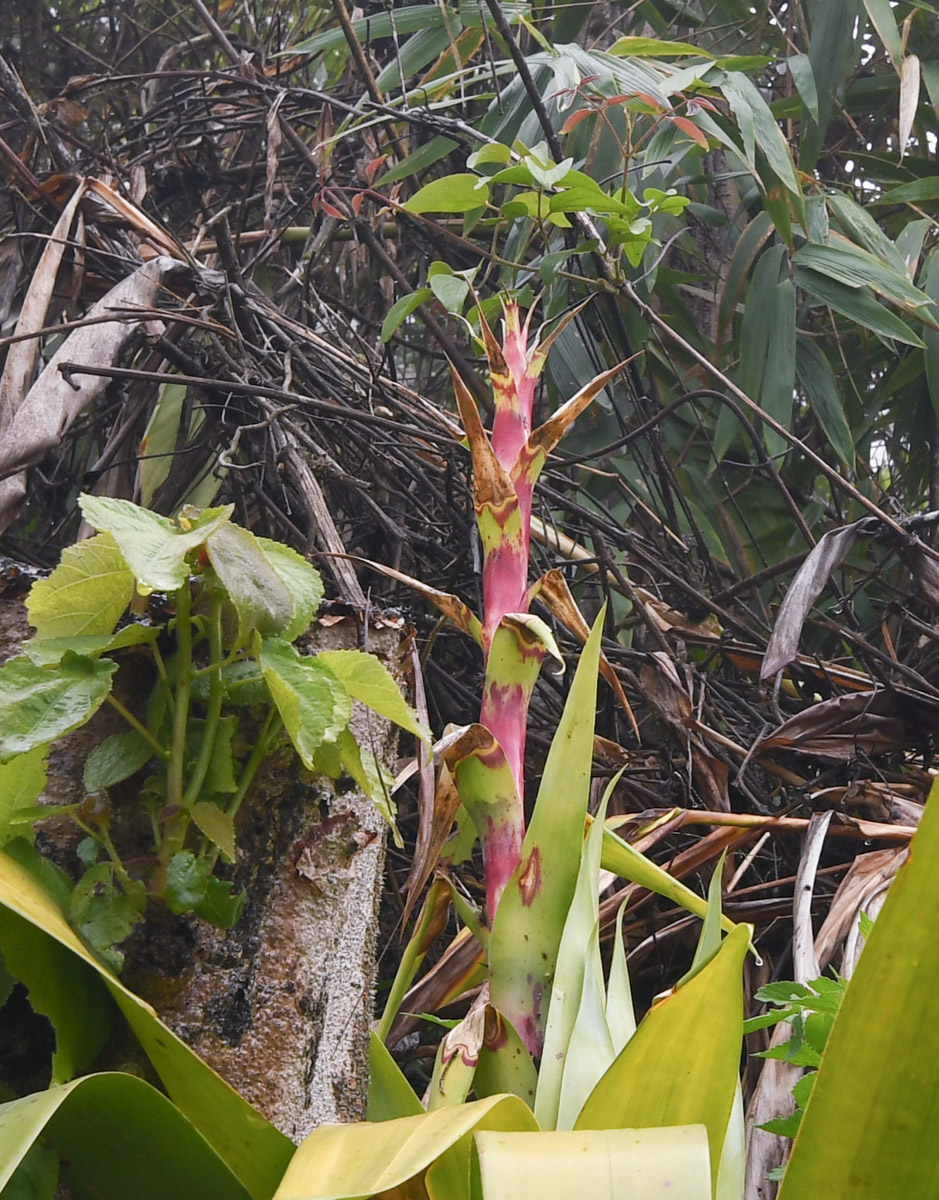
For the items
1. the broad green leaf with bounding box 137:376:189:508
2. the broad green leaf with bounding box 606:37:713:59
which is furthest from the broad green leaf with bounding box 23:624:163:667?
the broad green leaf with bounding box 606:37:713:59

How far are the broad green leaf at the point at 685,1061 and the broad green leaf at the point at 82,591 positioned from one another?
31 centimetres

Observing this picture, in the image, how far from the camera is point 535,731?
107cm

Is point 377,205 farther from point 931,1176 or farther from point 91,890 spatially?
point 931,1176

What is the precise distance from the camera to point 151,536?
0.46 m

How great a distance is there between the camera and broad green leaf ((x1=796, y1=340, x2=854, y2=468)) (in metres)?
1.26

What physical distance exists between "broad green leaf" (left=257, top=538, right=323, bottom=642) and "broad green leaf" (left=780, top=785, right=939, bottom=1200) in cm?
31

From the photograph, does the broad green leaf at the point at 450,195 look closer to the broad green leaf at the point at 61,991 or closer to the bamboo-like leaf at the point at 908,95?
the bamboo-like leaf at the point at 908,95

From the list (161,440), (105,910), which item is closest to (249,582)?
(105,910)

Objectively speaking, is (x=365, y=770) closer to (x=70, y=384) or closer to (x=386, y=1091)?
(x=386, y=1091)

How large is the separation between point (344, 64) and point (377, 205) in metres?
0.49

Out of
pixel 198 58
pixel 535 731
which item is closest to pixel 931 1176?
pixel 535 731

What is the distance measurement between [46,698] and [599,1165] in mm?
299

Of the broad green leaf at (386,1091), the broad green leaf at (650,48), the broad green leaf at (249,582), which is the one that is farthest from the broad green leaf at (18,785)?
the broad green leaf at (650,48)

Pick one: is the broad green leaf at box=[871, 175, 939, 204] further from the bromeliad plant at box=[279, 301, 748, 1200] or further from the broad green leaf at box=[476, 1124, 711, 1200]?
the broad green leaf at box=[476, 1124, 711, 1200]
